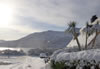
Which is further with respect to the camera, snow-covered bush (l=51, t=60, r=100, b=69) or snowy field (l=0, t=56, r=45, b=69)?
snowy field (l=0, t=56, r=45, b=69)

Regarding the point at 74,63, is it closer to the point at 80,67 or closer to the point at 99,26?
the point at 80,67

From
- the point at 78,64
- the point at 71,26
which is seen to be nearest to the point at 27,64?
the point at 71,26

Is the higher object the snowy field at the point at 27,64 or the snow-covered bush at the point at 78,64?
the snow-covered bush at the point at 78,64

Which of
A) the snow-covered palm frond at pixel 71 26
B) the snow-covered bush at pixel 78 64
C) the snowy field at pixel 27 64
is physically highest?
the snow-covered palm frond at pixel 71 26

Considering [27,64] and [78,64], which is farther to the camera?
[27,64]

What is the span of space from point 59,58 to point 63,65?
5.09 ft

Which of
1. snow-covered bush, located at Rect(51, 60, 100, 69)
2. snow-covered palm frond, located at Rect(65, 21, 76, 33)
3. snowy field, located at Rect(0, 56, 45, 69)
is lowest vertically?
snowy field, located at Rect(0, 56, 45, 69)

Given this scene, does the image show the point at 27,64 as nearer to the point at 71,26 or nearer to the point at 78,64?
the point at 71,26

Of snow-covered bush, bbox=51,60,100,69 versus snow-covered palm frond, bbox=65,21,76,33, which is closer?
snow-covered bush, bbox=51,60,100,69

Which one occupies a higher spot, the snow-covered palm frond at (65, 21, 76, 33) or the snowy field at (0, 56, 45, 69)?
the snow-covered palm frond at (65, 21, 76, 33)

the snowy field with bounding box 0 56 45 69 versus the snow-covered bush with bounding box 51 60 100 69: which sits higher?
the snow-covered bush with bounding box 51 60 100 69

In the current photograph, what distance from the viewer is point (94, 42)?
2575 centimetres

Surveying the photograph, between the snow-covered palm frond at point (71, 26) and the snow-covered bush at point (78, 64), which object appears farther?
the snow-covered palm frond at point (71, 26)

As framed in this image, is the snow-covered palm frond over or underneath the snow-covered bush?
over
